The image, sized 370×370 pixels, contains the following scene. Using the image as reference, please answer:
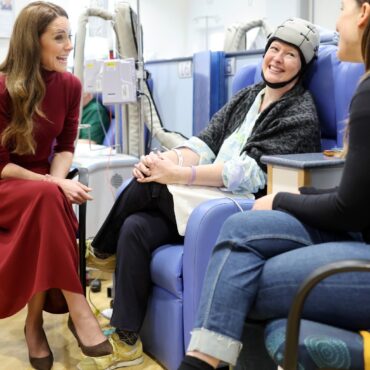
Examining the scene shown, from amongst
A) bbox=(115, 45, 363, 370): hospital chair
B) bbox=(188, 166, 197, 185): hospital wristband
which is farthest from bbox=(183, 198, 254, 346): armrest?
bbox=(188, 166, 197, 185): hospital wristband

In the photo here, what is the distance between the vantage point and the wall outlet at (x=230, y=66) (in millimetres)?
3082

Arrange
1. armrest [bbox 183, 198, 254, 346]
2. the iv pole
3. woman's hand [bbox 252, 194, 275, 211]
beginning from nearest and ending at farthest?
woman's hand [bbox 252, 194, 275, 211] < armrest [bbox 183, 198, 254, 346] < the iv pole

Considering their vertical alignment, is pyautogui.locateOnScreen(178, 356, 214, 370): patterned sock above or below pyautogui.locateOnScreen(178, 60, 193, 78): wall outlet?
below

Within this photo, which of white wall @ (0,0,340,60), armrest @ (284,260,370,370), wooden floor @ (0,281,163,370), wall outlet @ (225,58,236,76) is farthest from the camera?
white wall @ (0,0,340,60)

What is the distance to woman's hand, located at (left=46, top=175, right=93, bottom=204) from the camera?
1992mm

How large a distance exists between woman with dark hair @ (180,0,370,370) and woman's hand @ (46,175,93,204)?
0.85 metres

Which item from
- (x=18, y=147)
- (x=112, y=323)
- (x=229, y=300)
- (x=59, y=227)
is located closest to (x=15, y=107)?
(x=18, y=147)

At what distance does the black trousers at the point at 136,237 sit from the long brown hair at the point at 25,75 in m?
0.40

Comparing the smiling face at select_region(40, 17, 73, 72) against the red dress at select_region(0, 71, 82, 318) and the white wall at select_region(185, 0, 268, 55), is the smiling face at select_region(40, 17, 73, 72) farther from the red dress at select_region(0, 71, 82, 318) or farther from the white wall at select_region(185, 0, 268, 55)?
the white wall at select_region(185, 0, 268, 55)

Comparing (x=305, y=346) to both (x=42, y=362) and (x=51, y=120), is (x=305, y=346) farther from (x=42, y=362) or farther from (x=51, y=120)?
(x=51, y=120)

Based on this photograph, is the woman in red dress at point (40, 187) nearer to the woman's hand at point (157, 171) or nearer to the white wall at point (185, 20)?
the woman's hand at point (157, 171)

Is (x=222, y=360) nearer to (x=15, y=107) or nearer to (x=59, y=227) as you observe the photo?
(x=59, y=227)

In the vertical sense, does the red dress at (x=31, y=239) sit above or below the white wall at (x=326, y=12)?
below

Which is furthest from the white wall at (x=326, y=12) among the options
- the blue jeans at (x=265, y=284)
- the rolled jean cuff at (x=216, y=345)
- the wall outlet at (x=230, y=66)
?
the rolled jean cuff at (x=216, y=345)
